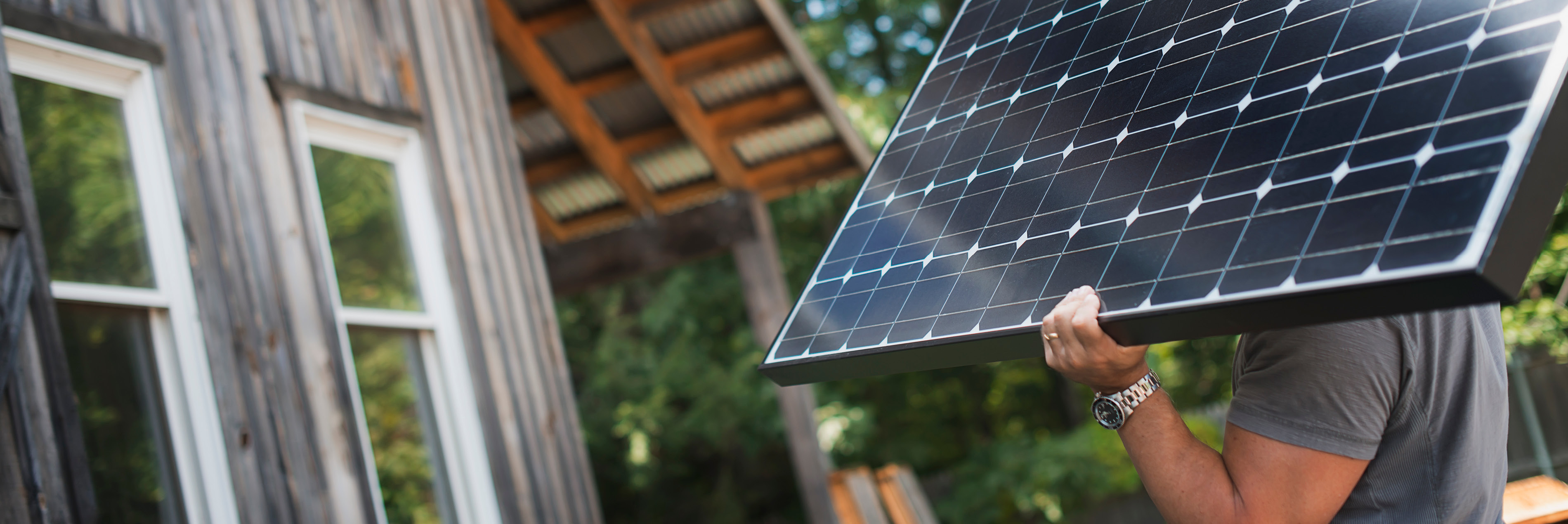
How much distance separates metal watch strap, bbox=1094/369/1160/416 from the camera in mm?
1995

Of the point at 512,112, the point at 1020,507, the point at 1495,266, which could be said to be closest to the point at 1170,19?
the point at 1495,266

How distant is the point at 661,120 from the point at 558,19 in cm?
122

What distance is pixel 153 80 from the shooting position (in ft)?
12.4

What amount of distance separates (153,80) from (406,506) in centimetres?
201

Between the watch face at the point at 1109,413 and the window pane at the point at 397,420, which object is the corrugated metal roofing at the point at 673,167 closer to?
the window pane at the point at 397,420

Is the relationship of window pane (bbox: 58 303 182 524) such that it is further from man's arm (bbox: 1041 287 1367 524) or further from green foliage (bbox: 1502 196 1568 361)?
green foliage (bbox: 1502 196 1568 361)

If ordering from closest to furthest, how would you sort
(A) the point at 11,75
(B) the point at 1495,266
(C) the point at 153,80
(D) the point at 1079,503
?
(B) the point at 1495,266
(A) the point at 11,75
(C) the point at 153,80
(D) the point at 1079,503

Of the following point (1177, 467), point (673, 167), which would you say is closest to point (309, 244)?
point (1177, 467)

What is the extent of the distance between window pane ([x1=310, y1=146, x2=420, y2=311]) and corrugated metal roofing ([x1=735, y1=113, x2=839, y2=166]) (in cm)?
376

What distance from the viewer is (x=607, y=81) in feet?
28.1

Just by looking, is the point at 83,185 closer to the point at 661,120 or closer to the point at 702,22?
the point at 702,22

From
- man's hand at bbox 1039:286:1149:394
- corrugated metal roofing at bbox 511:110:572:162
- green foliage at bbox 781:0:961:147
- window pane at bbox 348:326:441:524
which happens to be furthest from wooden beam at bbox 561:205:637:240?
man's hand at bbox 1039:286:1149:394

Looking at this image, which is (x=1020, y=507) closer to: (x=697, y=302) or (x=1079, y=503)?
(x=1079, y=503)

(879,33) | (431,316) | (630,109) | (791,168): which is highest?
(879,33)
